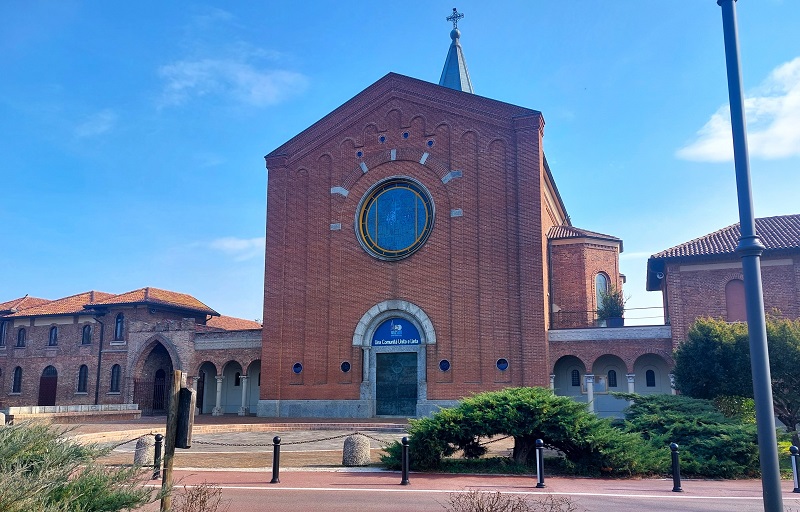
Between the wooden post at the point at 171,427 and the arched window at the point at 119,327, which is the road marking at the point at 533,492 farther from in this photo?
the arched window at the point at 119,327

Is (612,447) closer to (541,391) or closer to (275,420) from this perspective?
(541,391)

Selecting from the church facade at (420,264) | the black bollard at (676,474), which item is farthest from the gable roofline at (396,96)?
the black bollard at (676,474)

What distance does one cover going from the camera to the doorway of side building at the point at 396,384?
30.1 meters

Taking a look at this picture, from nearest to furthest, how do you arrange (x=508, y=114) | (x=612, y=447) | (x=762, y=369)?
(x=762, y=369), (x=612, y=447), (x=508, y=114)

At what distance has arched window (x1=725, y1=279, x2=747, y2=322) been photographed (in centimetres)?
2666

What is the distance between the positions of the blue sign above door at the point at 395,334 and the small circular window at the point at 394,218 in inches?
121

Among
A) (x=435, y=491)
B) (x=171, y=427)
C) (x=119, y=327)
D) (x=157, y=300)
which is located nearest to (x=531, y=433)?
(x=435, y=491)

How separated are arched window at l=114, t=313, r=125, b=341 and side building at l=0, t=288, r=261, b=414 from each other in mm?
61

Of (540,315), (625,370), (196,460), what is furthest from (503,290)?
(196,460)

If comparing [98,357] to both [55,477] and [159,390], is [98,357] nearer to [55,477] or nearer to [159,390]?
[159,390]

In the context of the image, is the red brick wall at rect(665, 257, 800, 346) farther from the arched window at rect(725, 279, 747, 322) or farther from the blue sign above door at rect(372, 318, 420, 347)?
the blue sign above door at rect(372, 318, 420, 347)

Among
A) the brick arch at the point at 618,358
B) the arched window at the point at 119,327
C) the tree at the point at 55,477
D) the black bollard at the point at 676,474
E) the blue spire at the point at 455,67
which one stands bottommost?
the black bollard at the point at 676,474

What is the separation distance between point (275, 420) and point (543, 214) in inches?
623

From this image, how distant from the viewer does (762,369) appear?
5.44 metres
